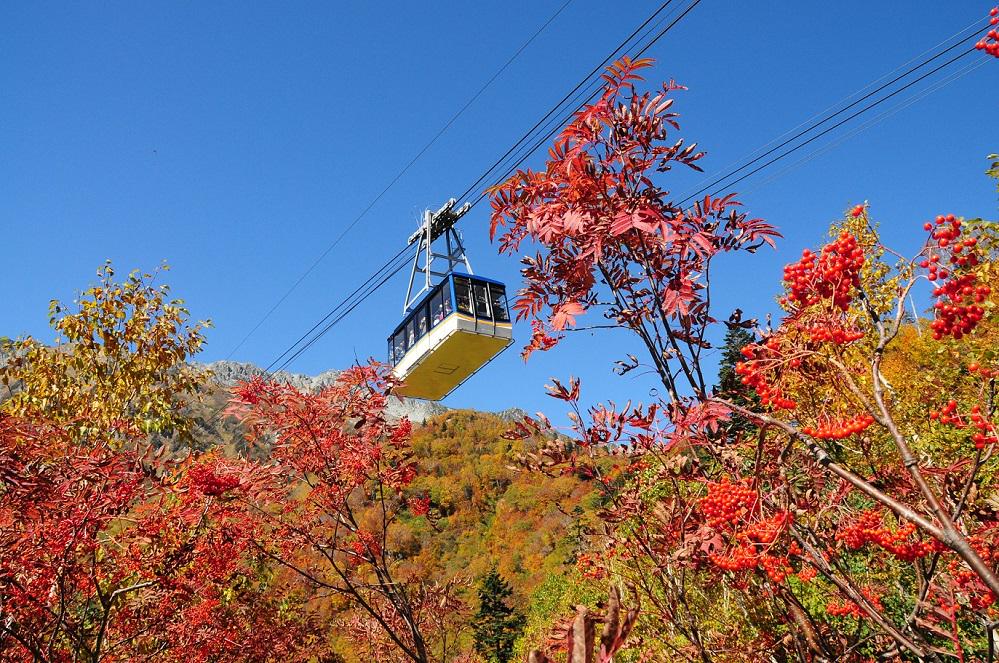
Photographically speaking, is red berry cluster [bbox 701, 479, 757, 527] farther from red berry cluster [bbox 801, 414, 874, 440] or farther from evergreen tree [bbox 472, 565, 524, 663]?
evergreen tree [bbox 472, 565, 524, 663]

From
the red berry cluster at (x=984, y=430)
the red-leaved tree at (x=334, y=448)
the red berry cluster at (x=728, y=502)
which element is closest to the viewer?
the red berry cluster at (x=984, y=430)

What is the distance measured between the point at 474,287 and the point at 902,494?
32.4 ft

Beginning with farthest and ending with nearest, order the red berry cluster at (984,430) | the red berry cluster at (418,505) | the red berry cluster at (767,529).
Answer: the red berry cluster at (418,505) → the red berry cluster at (767,529) → the red berry cluster at (984,430)

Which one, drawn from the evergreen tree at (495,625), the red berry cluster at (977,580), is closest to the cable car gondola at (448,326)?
the red berry cluster at (977,580)

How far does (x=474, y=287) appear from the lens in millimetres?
12000

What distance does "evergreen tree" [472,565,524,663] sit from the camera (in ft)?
86.9

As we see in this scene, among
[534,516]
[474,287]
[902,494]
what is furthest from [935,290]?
[534,516]

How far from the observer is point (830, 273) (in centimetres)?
173

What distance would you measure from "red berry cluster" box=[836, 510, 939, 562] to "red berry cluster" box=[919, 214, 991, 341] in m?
0.85

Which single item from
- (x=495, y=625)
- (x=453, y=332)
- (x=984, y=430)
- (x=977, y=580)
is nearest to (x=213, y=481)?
(x=984, y=430)

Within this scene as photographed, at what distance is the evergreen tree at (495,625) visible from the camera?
86.9 ft

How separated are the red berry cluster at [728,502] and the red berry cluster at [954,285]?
0.69m

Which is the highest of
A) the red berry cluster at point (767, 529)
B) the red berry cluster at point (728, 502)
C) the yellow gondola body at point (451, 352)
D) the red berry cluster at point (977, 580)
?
the yellow gondola body at point (451, 352)

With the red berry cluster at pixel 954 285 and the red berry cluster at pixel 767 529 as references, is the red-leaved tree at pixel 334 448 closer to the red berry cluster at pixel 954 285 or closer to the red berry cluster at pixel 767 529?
the red berry cluster at pixel 767 529
